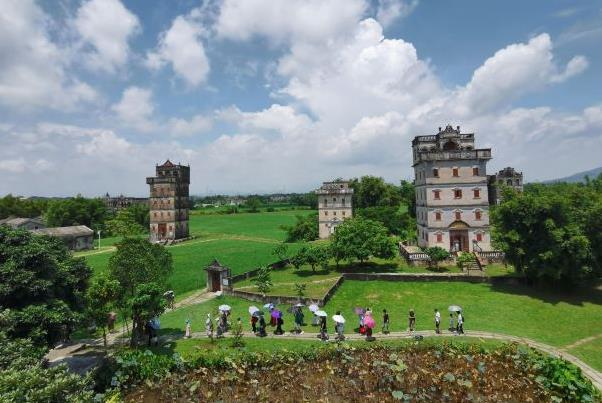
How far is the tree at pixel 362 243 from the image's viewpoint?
35.6m

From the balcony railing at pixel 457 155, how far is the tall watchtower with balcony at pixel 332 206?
34.4m

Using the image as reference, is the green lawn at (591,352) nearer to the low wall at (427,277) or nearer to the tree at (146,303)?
the low wall at (427,277)

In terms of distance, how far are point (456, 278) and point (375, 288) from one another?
6.86m

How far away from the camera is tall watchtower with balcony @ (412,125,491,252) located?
130ft

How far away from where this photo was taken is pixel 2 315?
13.6 meters

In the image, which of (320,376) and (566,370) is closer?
(566,370)

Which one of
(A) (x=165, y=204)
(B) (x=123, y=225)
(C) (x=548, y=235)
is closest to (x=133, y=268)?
(C) (x=548, y=235)

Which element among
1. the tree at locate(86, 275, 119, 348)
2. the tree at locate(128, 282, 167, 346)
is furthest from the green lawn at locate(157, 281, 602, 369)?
the tree at locate(86, 275, 119, 348)

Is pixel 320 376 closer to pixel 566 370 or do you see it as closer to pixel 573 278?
pixel 566 370

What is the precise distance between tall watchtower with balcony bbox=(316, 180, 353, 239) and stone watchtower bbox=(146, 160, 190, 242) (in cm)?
2923

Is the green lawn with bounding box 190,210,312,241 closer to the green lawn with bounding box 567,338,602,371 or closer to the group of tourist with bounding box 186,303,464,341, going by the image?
the group of tourist with bounding box 186,303,464,341

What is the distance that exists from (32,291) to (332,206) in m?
61.9

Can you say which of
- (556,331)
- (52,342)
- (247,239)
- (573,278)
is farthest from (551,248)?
(247,239)

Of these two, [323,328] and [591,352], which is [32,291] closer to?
[323,328]
